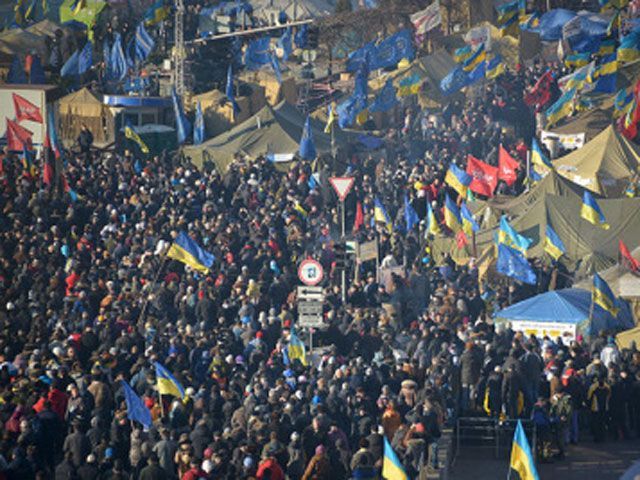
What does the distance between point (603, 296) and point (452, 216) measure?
674cm

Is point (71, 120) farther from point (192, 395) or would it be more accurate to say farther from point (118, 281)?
point (192, 395)

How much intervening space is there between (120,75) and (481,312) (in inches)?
809

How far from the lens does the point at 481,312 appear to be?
30.0m

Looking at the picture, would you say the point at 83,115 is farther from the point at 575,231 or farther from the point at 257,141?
the point at 575,231

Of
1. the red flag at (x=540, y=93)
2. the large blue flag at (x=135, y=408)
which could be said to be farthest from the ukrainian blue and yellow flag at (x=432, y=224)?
the red flag at (x=540, y=93)

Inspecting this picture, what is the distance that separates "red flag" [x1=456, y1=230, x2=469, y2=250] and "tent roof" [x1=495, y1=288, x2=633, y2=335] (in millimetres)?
4525

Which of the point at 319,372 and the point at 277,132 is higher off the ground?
the point at 277,132

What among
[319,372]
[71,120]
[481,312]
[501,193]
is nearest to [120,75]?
[71,120]

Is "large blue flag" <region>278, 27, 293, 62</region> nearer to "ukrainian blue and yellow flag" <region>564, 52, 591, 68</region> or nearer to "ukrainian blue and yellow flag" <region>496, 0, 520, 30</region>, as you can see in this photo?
"ukrainian blue and yellow flag" <region>496, 0, 520, 30</region>

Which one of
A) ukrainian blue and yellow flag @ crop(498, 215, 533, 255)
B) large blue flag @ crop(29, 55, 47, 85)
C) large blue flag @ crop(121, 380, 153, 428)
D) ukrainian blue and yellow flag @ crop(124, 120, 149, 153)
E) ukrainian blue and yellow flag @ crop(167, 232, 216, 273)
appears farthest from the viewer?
large blue flag @ crop(29, 55, 47, 85)

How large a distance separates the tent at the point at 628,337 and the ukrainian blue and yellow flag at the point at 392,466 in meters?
8.51

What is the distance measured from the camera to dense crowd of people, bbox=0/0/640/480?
21.1 m

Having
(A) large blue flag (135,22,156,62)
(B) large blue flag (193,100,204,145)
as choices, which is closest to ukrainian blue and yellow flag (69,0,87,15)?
(A) large blue flag (135,22,156,62)

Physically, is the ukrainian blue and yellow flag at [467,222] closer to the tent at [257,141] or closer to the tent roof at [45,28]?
the tent at [257,141]
